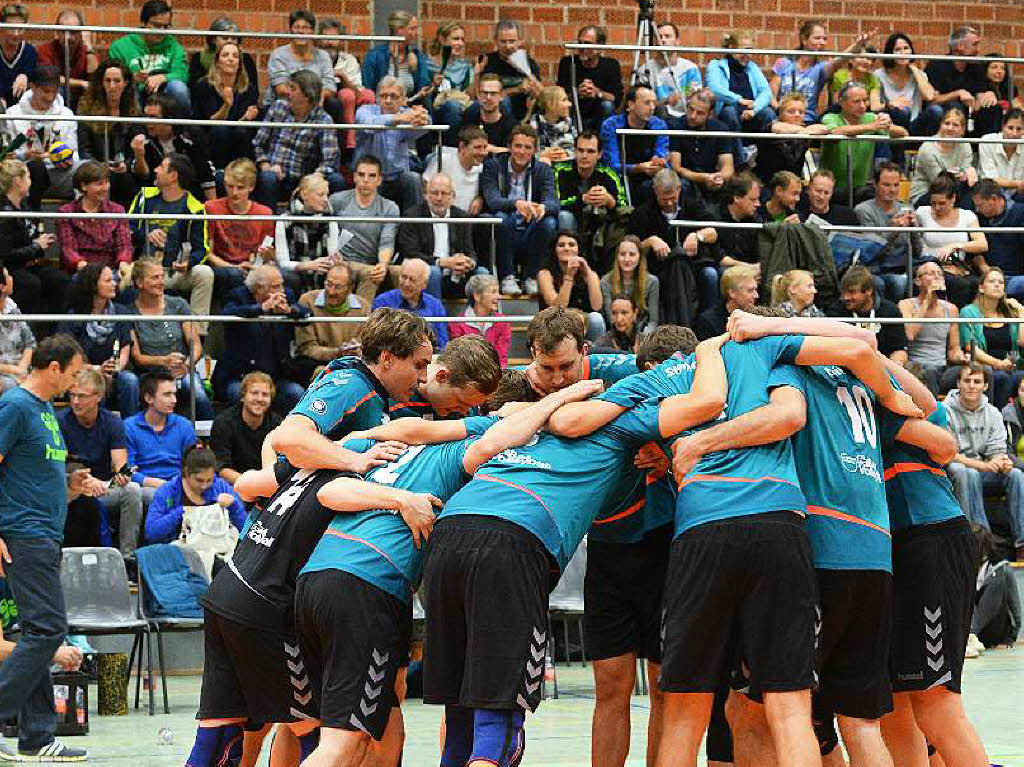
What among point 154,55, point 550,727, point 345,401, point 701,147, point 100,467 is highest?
point 154,55

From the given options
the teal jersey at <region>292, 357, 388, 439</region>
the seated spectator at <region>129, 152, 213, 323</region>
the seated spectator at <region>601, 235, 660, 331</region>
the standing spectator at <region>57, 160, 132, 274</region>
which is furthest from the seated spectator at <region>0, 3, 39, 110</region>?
the teal jersey at <region>292, 357, 388, 439</region>

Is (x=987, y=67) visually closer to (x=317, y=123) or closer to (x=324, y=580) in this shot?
(x=317, y=123)

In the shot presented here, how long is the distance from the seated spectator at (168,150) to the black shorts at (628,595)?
8379 millimetres

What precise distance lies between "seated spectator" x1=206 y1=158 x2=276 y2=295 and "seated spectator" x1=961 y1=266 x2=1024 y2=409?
616 centimetres

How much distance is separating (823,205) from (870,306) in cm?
138

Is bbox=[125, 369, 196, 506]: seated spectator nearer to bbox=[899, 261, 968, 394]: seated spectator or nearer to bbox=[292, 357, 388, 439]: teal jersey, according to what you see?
bbox=[292, 357, 388, 439]: teal jersey

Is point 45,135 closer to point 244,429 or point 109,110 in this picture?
point 109,110

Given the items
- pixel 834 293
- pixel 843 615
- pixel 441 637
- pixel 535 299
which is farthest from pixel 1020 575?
pixel 441 637

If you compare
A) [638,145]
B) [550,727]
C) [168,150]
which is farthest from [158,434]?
[638,145]

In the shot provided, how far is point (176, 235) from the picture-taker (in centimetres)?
1277

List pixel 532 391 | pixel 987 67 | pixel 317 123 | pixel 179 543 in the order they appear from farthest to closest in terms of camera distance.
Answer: pixel 987 67
pixel 317 123
pixel 179 543
pixel 532 391

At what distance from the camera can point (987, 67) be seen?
57.0 ft

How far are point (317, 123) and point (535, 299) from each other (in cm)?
247

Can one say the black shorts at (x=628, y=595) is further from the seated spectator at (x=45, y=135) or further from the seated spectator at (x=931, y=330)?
the seated spectator at (x=45, y=135)
